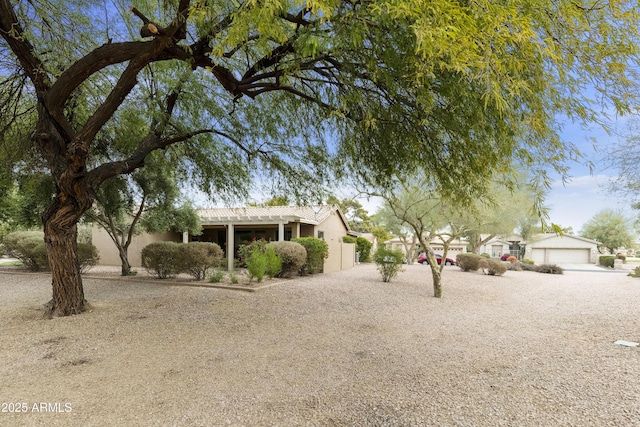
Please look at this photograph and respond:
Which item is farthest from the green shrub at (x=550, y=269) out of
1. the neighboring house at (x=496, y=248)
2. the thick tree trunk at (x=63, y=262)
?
the thick tree trunk at (x=63, y=262)

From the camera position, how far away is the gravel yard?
3287mm

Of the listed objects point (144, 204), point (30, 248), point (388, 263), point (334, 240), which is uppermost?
point (144, 204)

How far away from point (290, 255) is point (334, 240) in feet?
27.2

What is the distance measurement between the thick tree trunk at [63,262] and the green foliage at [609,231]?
50.7 meters

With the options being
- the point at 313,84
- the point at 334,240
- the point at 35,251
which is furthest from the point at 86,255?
the point at 334,240

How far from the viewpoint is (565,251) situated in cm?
4197

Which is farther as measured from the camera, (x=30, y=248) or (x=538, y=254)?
(x=538, y=254)

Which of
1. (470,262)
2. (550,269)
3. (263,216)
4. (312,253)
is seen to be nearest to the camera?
(312,253)

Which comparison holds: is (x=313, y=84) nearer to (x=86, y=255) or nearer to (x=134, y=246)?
(x=86, y=255)

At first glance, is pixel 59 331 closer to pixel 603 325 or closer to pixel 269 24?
pixel 269 24

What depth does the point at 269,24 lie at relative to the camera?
2916 millimetres

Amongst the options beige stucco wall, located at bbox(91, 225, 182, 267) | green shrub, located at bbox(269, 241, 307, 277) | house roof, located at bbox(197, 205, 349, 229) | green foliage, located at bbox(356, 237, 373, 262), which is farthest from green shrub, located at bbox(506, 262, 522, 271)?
beige stucco wall, located at bbox(91, 225, 182, 267)

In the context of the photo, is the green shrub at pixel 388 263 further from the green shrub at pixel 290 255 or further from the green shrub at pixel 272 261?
the green shrub at pixel 272 261

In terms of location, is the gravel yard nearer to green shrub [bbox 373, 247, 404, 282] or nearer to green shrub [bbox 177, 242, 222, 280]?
green shrub [bbox 177, 242, 222, 280]
